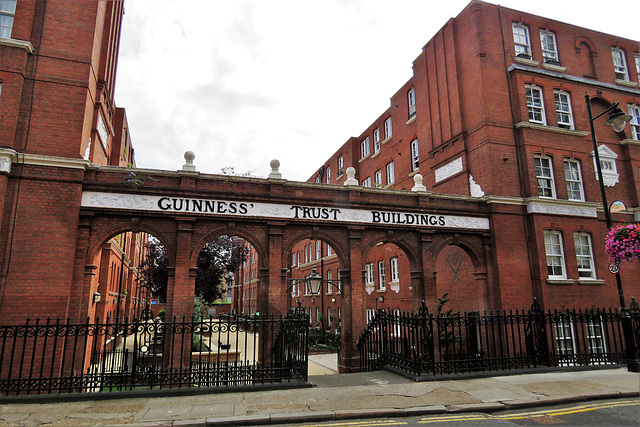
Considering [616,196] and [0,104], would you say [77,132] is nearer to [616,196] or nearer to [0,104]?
[0,104]

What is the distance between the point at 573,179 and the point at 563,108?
3384mm

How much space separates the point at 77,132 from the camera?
11922mm

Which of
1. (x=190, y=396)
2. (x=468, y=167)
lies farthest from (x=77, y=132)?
(x=468, y=167)

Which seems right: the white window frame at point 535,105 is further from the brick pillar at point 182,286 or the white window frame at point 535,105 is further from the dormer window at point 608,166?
the brick pillar at point 182,286

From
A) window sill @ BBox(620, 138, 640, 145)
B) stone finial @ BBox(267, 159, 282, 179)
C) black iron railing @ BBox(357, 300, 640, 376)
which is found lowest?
black iron railing @ BBox(357, 300, 640, 376)

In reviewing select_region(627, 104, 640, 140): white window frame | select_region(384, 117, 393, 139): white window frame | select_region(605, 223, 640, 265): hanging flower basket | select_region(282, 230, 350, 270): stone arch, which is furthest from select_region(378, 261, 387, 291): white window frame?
select_region(627, 104, 640, 140): white window frame

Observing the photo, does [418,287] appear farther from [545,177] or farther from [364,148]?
[364,148]

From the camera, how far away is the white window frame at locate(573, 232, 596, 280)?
17016 millimetres

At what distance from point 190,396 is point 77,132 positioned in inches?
331

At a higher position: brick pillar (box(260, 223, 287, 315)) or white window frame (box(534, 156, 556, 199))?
white window frame (box(534, 156, 556, 199))

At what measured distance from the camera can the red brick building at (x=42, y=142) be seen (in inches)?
424

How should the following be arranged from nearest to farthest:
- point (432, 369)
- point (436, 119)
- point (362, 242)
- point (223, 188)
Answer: point (432, 369), point (223, 188), point (362, 242), point (436, 119)

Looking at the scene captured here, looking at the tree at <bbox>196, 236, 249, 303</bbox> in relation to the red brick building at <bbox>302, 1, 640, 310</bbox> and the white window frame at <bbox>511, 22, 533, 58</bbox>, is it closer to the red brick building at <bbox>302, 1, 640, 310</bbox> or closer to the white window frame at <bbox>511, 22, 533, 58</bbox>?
the red brick building at <bbox>302, 1, 640, 310</bbox>

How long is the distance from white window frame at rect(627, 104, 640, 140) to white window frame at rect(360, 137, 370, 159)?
1685cm
